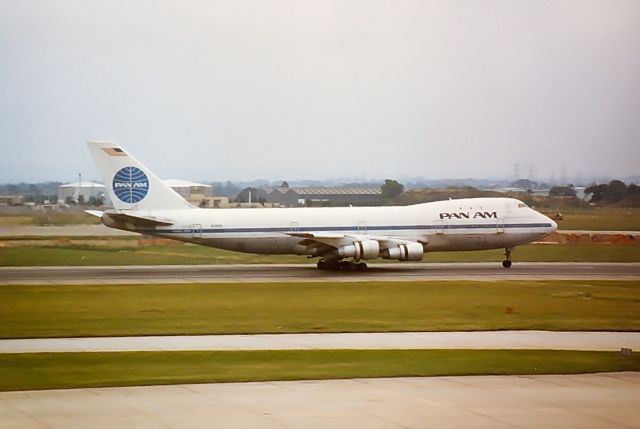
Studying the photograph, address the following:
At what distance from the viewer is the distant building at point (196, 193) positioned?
137 feet

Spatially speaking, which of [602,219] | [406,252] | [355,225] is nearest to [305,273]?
[355,225]

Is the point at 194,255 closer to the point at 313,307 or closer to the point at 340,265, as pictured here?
the point at 340,265

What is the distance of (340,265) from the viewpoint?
3127 centimetres

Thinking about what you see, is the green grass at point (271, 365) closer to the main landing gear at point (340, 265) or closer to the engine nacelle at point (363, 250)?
the engine nacelle at point (363, 250)

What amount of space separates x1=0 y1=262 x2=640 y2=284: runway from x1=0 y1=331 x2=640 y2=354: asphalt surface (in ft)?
32.4

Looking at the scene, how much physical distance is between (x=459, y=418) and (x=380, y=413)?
0.92m

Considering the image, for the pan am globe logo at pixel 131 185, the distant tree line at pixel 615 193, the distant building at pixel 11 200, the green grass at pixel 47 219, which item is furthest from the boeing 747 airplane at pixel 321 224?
the distant building at pixel 11 200

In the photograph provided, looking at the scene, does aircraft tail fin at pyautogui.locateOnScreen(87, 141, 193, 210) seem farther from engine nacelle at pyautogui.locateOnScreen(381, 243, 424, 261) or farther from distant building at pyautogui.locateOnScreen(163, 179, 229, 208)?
distant building at pyautogui.locateOnScreen(163, 179, 229, 208)

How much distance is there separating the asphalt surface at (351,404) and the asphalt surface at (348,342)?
2.88m

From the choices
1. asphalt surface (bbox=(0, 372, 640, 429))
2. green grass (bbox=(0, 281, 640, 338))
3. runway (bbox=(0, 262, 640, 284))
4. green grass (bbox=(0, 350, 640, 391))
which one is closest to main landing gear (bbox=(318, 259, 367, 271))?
runway (bbox=(0, 262, 640, 284))

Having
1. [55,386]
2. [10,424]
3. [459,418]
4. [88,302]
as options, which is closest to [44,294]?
[88,302]

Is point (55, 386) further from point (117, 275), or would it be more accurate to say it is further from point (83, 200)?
point (83, 200)

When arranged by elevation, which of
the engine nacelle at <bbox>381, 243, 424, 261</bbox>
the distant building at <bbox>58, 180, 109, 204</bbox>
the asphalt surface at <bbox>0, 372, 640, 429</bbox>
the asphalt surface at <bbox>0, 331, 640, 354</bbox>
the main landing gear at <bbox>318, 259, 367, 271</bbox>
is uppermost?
the distant building at <bbox>58, 180, 109, 204</bbox>

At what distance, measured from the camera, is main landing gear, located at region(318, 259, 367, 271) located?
31047 mm
